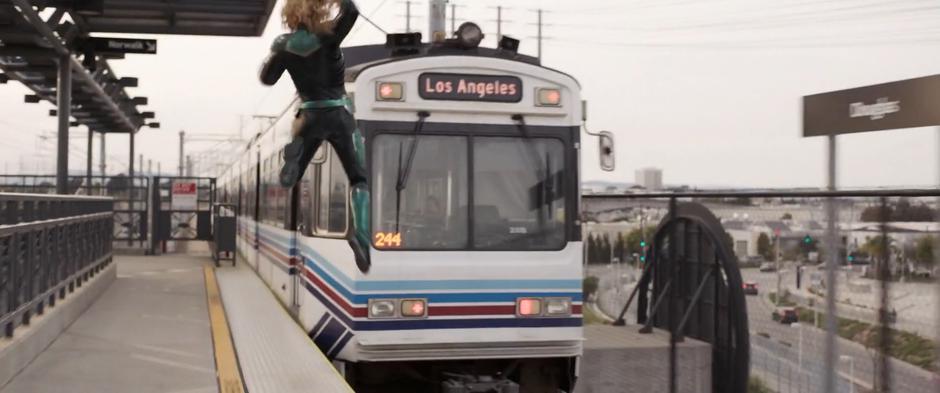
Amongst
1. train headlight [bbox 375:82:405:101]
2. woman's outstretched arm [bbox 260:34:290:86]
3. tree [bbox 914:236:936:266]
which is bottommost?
tree [bbox 914:236:936:266]

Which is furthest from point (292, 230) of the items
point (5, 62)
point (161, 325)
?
point (5, 62)

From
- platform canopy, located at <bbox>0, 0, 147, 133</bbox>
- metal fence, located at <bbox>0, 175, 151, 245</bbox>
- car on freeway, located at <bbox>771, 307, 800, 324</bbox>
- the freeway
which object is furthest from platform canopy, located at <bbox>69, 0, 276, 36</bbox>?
metal fence, located at <bbox>0, 175, 151, 245</bbox>

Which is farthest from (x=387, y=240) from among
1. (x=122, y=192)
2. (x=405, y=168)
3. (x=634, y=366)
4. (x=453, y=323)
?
(x=122, y=192)

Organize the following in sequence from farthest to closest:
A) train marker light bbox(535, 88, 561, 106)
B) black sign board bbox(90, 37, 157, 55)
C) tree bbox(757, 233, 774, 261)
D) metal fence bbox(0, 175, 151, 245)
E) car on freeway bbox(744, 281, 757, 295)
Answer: metal fence bbox(0, 175, 151, 245) → black sign board bbox(90, 37, 157, 55) → car on freeway bbox(744, 281, 757, 295) → tree bbox(757, 233, 774, 261) → train marker light bbox(535, 88, 561, 106)

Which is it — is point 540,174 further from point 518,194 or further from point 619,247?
point 619,247

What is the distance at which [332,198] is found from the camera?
777 cm

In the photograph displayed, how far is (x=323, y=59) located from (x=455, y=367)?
549cm

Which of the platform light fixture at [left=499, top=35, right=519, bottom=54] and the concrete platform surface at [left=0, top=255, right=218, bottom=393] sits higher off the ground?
the platform light fixture at [left=499, top=35, right=519, bottom=54]

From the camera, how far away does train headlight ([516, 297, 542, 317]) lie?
7.64 meters

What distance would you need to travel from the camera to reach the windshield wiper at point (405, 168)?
7.35m

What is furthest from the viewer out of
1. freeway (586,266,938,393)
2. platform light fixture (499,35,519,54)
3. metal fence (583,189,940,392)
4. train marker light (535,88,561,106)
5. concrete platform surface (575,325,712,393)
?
concrete platform surface (575,325,712,393)

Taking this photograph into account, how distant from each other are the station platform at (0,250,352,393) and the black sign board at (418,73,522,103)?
2222 millimetres

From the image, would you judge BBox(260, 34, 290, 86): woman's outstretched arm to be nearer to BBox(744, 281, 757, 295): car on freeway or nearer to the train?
the train

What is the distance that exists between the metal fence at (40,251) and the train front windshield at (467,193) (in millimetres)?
2846
